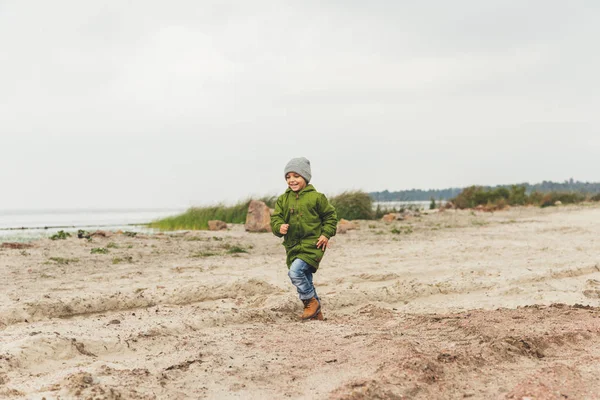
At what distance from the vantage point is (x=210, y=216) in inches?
771

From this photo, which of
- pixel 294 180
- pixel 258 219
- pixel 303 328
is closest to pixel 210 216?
pixel 258 219

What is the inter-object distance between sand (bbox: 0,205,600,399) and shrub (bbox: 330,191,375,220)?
10928mm

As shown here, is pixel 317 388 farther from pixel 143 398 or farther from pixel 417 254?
pixel 417 254

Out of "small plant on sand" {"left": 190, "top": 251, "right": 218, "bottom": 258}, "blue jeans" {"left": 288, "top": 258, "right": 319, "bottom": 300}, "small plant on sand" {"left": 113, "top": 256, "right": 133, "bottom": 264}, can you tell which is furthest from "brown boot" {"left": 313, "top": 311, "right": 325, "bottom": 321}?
"small plant on sand" {"left": 190, "top": 251, "right": 218, "bottom": 258}

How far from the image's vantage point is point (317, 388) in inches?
122

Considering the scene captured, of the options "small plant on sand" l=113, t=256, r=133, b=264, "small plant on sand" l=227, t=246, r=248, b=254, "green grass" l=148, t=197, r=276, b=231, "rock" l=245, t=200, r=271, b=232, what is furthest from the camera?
"green grass" l=148, t=197, r=276, b=231

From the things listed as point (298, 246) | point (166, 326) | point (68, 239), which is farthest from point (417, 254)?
point (68, 239)

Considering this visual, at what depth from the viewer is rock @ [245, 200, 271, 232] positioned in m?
14.9

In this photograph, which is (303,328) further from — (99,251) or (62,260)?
(99,251)

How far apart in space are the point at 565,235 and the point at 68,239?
35.0 feet

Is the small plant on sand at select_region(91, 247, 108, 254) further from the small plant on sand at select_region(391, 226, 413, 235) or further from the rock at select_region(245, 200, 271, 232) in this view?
the small plant on sand at select_region(391, 226, 413, 235)

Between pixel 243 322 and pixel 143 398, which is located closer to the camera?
pixel 143 398

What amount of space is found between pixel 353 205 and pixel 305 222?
15362mm

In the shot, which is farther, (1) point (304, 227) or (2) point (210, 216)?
(2) point (210, 216)
